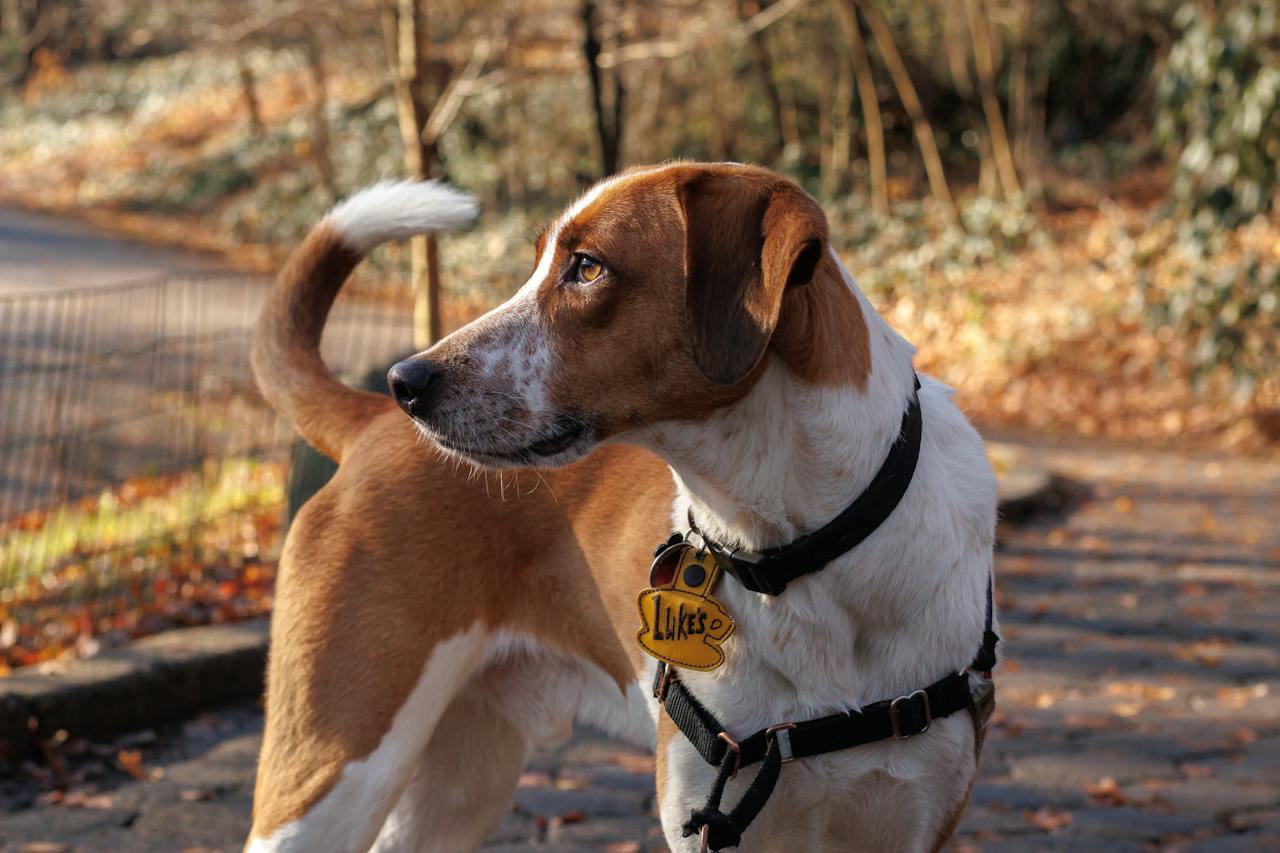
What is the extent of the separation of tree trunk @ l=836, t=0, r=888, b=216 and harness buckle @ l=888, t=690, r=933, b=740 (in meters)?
14.0

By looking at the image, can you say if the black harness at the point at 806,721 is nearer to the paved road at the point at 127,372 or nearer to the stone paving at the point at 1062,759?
the stone paving at the point at 1062,759

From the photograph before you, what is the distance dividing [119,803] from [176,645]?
0.88 metres

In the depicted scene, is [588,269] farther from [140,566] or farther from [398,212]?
[140,566]

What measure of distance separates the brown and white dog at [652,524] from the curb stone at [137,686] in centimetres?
195

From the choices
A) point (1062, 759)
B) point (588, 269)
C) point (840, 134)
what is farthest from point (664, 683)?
point (840, 134)

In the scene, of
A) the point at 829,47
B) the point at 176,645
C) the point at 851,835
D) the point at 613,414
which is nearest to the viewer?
the point at 613,414

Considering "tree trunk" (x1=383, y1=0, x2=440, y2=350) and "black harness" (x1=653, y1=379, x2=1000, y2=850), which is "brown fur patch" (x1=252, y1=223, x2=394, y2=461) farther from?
"tree trunk" (x1=383, y1=0, x2=440, y2=350)

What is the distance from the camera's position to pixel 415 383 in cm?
230

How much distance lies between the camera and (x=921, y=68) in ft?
57.6

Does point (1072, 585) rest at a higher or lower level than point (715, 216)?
lower

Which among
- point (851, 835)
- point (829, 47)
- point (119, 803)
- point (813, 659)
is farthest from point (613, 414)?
point (829, 47)

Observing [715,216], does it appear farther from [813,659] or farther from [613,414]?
[813,659]

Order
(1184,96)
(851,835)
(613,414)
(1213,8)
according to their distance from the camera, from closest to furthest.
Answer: (613,414) → (851,835) → (1184,96) → (1213,8)

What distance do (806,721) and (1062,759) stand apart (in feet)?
8.34
